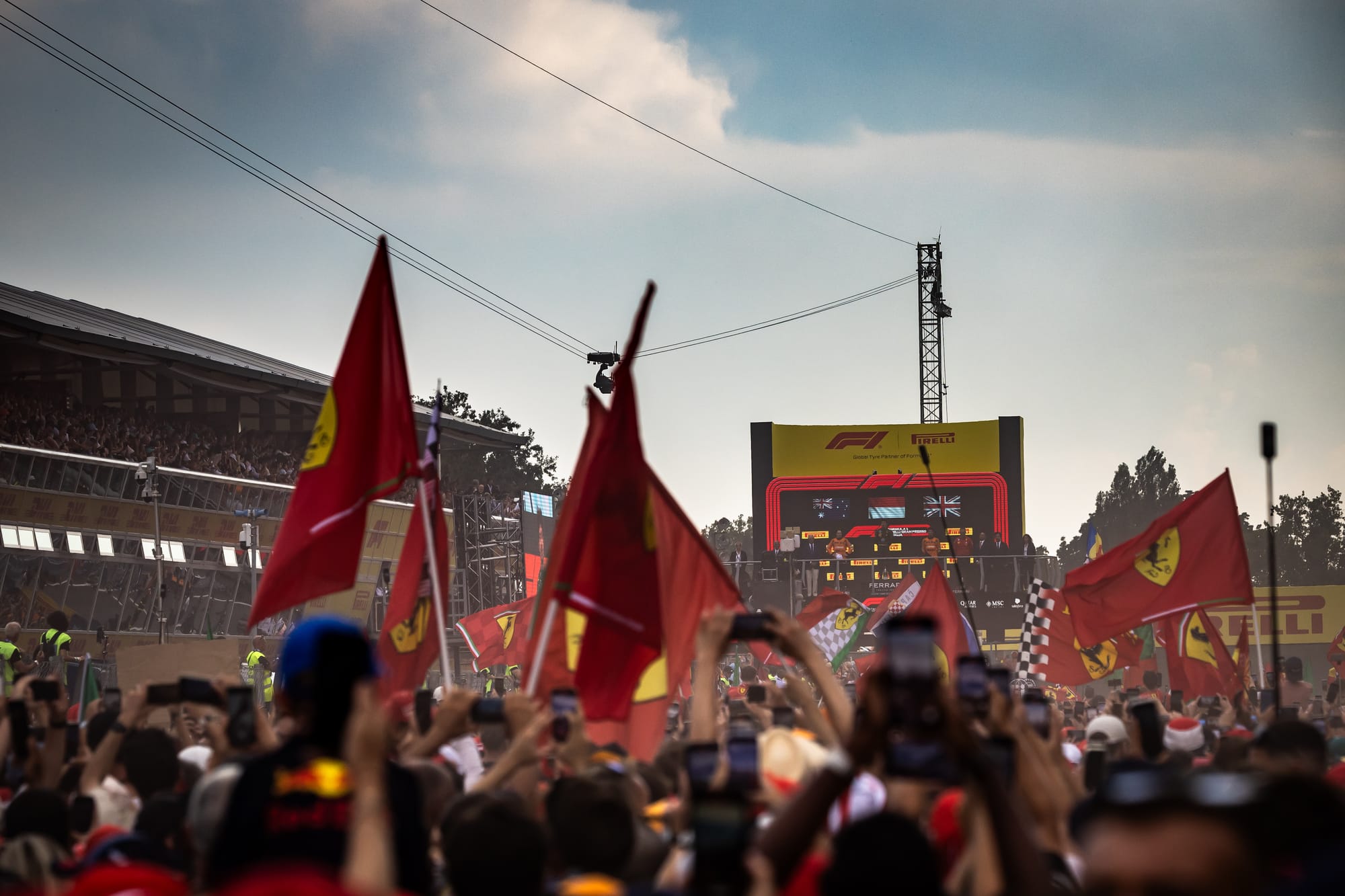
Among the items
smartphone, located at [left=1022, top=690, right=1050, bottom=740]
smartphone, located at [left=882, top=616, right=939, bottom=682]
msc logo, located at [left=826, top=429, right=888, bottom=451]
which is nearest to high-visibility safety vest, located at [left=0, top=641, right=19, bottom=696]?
smartphone, located at [left=1022, top=690, right=1050, bottom=740]

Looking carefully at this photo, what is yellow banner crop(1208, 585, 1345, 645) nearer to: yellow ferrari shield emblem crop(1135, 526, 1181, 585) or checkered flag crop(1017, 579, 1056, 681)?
checkered flag crop(1017, 579, 1056, 681)

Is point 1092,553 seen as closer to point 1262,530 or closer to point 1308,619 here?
point 1308,619

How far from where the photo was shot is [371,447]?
9281 mm

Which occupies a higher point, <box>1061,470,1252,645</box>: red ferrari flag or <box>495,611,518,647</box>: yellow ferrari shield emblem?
<box>1061,470,1252,645</box>: red ferrari flag

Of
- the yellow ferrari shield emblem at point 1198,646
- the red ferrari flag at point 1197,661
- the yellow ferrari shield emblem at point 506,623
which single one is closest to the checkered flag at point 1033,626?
the red ferrari flag at point 1197,661

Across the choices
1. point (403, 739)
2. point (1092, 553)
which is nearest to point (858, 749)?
point (403, 739)

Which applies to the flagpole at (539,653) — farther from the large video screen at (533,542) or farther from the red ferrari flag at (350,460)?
the large video screen at (533,542)

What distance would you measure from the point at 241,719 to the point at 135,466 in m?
30.3

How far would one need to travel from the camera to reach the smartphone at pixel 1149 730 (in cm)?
630

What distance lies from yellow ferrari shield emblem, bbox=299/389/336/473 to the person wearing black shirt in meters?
5.90

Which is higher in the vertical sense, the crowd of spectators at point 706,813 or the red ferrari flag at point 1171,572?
the red ferrari flag at point 1171,572

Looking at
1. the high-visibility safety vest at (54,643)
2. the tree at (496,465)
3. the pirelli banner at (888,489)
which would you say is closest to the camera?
the high-visibility safety vest at (54,643)

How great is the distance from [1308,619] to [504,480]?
63.4m

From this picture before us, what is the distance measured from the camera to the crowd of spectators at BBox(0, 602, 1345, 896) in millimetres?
2633
